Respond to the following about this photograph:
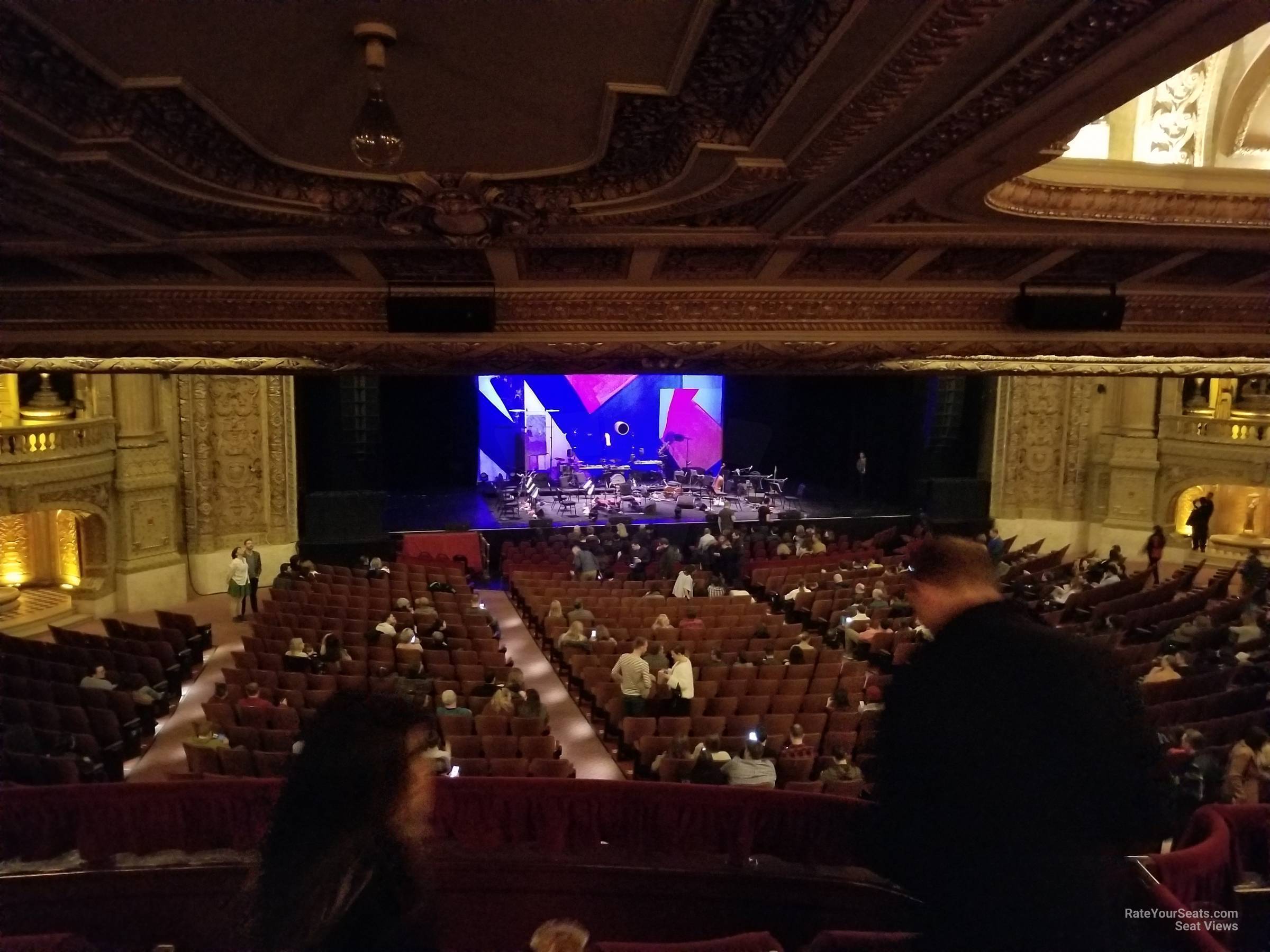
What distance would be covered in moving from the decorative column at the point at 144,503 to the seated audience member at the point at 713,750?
10775 millimetres

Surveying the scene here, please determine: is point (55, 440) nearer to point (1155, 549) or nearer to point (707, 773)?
point (707, 773)

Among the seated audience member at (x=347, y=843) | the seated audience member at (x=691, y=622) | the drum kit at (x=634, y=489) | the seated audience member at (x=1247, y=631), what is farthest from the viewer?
the drum kit at (x=634, y=489)

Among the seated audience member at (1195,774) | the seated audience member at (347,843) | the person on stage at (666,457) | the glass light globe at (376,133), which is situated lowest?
the seated audience member at (1195,774)

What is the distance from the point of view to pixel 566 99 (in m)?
2.82

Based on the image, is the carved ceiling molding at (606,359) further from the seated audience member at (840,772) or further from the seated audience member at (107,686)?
the seated audience member at (107,686)

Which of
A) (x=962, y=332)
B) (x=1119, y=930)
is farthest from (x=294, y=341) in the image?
(x=1119, y=930)

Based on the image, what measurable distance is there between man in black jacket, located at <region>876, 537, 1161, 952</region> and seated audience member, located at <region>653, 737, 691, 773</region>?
14.2ft

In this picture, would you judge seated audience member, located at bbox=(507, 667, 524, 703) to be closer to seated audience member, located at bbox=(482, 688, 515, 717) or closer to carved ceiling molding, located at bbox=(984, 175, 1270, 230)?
seated audience member, located at bbox=(482, 688, 515, 717)

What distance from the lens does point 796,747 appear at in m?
6.43

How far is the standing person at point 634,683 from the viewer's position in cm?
759

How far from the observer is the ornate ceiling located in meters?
2.19

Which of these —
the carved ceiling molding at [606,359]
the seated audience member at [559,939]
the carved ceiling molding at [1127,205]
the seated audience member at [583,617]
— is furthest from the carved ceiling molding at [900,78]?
the seated audience member at [583,617]

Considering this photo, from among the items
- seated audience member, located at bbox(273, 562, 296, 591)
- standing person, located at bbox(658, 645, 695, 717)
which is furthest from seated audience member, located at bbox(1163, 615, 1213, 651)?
seated audience member, located at bbox(273, 562, 296, 591)

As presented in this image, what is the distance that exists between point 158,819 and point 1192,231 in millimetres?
6308
